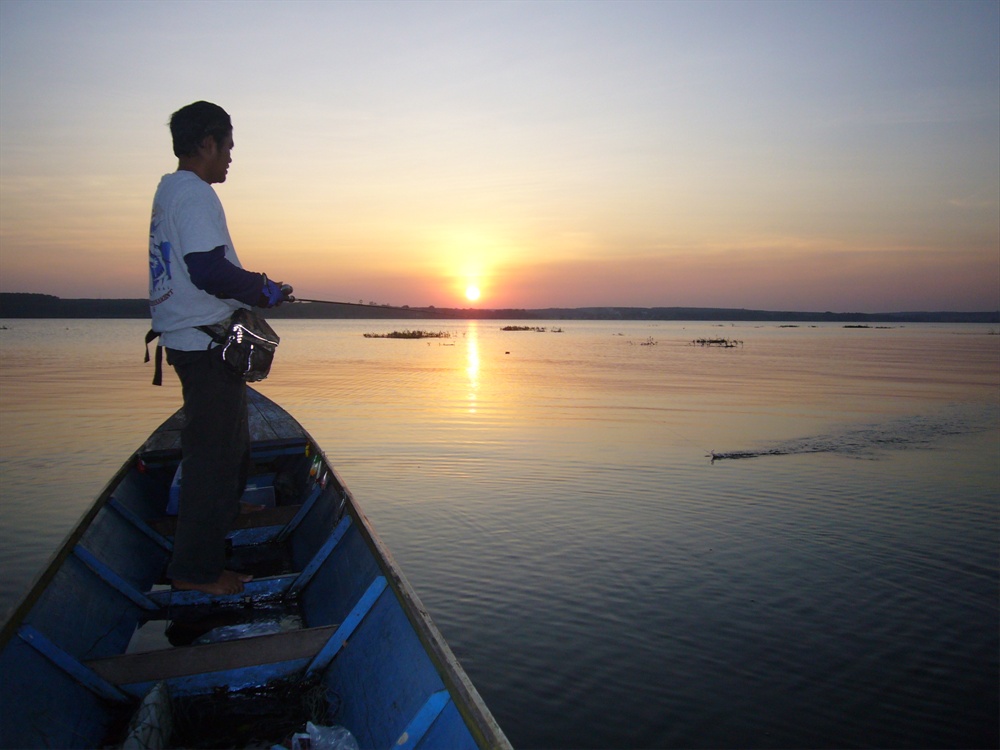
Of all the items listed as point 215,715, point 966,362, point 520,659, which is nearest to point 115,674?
point 215,715

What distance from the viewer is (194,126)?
13.7ft

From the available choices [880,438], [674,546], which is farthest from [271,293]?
[880,438]

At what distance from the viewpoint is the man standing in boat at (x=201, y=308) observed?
394 centimetres

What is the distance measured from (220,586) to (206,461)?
0.84 metres

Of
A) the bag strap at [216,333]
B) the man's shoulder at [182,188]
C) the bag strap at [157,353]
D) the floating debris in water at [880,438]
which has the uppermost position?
the man's shoulder at [182,188]

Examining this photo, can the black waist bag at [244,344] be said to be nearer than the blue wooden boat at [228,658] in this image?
No

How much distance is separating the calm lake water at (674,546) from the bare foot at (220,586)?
177 centimetres

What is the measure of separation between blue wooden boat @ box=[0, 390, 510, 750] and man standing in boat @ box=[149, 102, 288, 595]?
513mm

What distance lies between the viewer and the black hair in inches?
164

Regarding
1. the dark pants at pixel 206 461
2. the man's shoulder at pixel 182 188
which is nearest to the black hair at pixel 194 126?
the man's shoulder at pixel 182 188

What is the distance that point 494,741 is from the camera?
230 cm

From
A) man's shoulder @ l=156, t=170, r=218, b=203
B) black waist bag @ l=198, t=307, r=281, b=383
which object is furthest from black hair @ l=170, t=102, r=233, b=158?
black waist bag @ l=198, t=307, r=281, b=383

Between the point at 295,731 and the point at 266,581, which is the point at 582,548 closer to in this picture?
the point at 266,581

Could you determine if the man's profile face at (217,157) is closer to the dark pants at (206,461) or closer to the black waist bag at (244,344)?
the black waist bag at (244,344)
